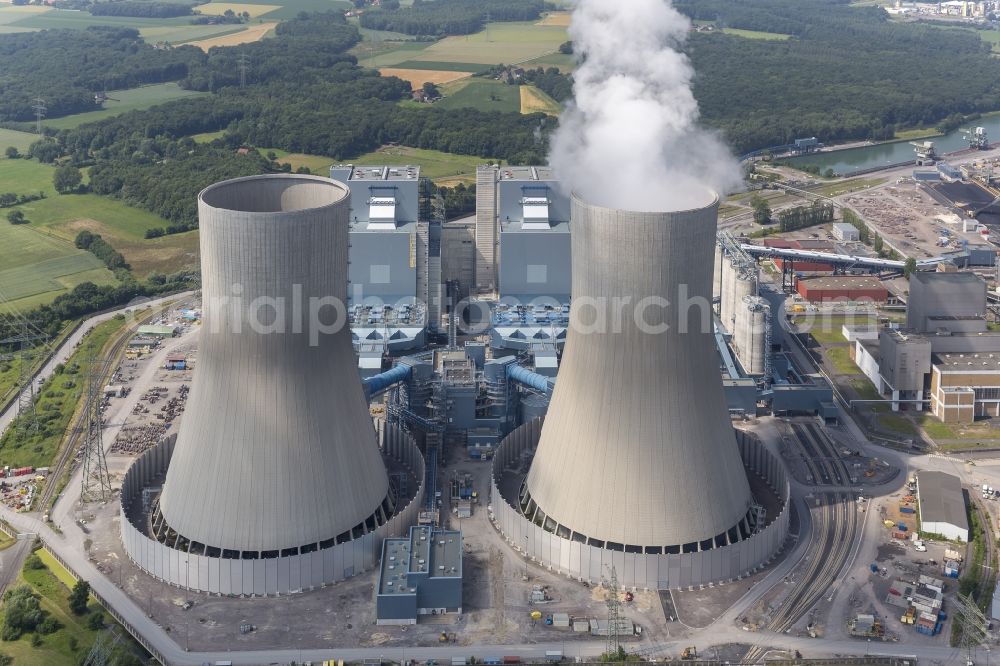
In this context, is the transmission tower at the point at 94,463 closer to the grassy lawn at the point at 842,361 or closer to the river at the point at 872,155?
the grassy lawn at the point at 842,361

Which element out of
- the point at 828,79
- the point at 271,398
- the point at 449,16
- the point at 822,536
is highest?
the point at 449,16

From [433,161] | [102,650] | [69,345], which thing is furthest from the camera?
[433,161]

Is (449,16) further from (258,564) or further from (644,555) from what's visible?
(644,555)

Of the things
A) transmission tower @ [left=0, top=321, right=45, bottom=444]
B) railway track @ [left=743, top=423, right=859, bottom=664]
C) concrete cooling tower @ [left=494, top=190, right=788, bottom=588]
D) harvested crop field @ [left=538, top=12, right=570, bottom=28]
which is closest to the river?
harvested crop field @ [left=538, top=12, right=570, bottom=28]

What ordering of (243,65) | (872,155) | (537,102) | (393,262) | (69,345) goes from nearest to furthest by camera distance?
(393,262)
(69,345)
(872,155)
(537,102)
(243,65)

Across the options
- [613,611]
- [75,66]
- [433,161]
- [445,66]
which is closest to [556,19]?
[445,66]

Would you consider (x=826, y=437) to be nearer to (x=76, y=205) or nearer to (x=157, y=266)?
(x=157, y=266)
